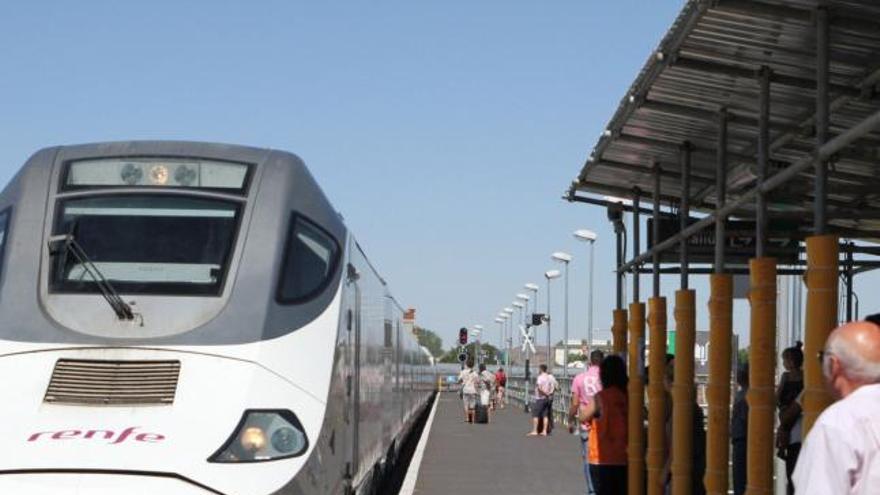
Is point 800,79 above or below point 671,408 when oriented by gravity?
above

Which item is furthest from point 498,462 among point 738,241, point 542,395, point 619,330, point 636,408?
point 738,241

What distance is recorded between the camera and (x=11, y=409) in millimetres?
9328

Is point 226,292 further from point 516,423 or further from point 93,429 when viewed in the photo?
point 516,423

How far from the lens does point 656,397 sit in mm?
15898

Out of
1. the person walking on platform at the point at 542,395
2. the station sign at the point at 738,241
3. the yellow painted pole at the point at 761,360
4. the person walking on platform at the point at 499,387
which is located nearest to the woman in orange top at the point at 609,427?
the station sign at the point at 738,241

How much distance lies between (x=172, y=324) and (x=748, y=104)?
4640 millimetres

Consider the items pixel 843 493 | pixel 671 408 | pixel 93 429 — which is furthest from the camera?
pixel 671 408

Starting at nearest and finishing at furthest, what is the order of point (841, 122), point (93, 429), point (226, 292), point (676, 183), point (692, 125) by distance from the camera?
point (93, 429), point (226, 292), point (841, 122), point (692, 125), point (676, 183)

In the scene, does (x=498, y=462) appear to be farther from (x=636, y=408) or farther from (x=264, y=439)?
(x=264, y=439)

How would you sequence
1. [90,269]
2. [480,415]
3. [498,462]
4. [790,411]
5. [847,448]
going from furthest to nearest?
[480,415] < [498,462] < [790,411] < [90,269] < [847,448]

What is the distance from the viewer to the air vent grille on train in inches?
369

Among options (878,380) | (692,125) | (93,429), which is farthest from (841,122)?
(878,380)

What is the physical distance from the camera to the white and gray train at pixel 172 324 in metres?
9.03

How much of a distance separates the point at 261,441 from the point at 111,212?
2192 millimetres
